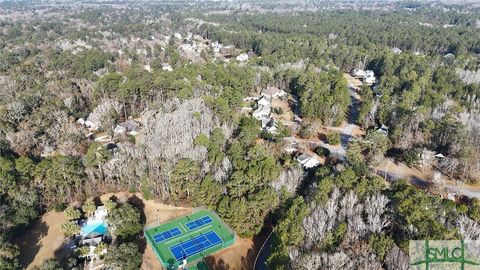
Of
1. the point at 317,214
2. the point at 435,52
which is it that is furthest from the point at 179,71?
the point at 435,52

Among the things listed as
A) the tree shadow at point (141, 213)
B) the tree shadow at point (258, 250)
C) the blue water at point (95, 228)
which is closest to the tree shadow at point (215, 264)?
the tree shadow at point (258, 250)

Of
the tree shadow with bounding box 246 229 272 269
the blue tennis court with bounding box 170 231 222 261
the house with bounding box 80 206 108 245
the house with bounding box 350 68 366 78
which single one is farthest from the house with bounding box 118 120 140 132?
the house with bounding box 350 68 366 78

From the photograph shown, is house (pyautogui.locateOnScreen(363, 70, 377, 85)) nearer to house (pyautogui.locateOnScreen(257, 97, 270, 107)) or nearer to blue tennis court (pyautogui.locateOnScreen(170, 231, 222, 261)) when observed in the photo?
house (pyautogui.locateOnScreen(257, 97, 270, 107))

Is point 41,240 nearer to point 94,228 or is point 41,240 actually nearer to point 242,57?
point 94,228

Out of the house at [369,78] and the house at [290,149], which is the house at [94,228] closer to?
the house at [290,149]

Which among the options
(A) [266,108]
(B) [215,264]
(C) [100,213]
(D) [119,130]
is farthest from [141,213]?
(A) [266,108]

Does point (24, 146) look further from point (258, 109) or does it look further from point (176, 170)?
point (258, 109)
